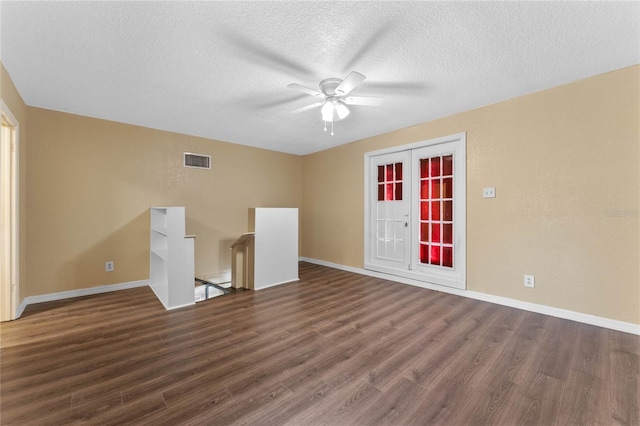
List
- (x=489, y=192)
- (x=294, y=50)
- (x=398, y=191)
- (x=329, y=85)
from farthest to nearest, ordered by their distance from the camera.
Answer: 1. (x=398, y=191)
2. (x=489, y=192)
3. (x=329, y=85)
4. (x=294, y=50)

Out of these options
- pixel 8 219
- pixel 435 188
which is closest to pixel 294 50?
pixel 435 188

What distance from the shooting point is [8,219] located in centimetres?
272

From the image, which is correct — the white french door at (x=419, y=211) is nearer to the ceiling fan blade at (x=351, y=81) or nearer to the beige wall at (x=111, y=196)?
the ceiling fan blade at (x=351, y=81)

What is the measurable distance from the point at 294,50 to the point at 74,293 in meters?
4.21

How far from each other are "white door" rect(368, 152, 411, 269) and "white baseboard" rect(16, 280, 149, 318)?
393 centimetres

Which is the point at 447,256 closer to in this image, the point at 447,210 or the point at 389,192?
the point at 447,210

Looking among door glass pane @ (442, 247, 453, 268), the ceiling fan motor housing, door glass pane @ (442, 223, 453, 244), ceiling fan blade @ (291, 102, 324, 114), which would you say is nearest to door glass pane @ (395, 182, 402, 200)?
door glass pane @ (442, 223, 453, 244)

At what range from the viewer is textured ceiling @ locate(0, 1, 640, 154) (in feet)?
5.73

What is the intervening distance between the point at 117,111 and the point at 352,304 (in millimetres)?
4039

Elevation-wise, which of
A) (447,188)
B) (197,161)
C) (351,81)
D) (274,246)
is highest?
(351,81)

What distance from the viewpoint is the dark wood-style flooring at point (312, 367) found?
4.89 ft

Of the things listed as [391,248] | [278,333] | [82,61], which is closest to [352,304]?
[278,333]

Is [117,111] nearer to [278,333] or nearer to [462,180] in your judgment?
[278,333]

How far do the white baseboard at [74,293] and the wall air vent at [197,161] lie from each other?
2.06m
